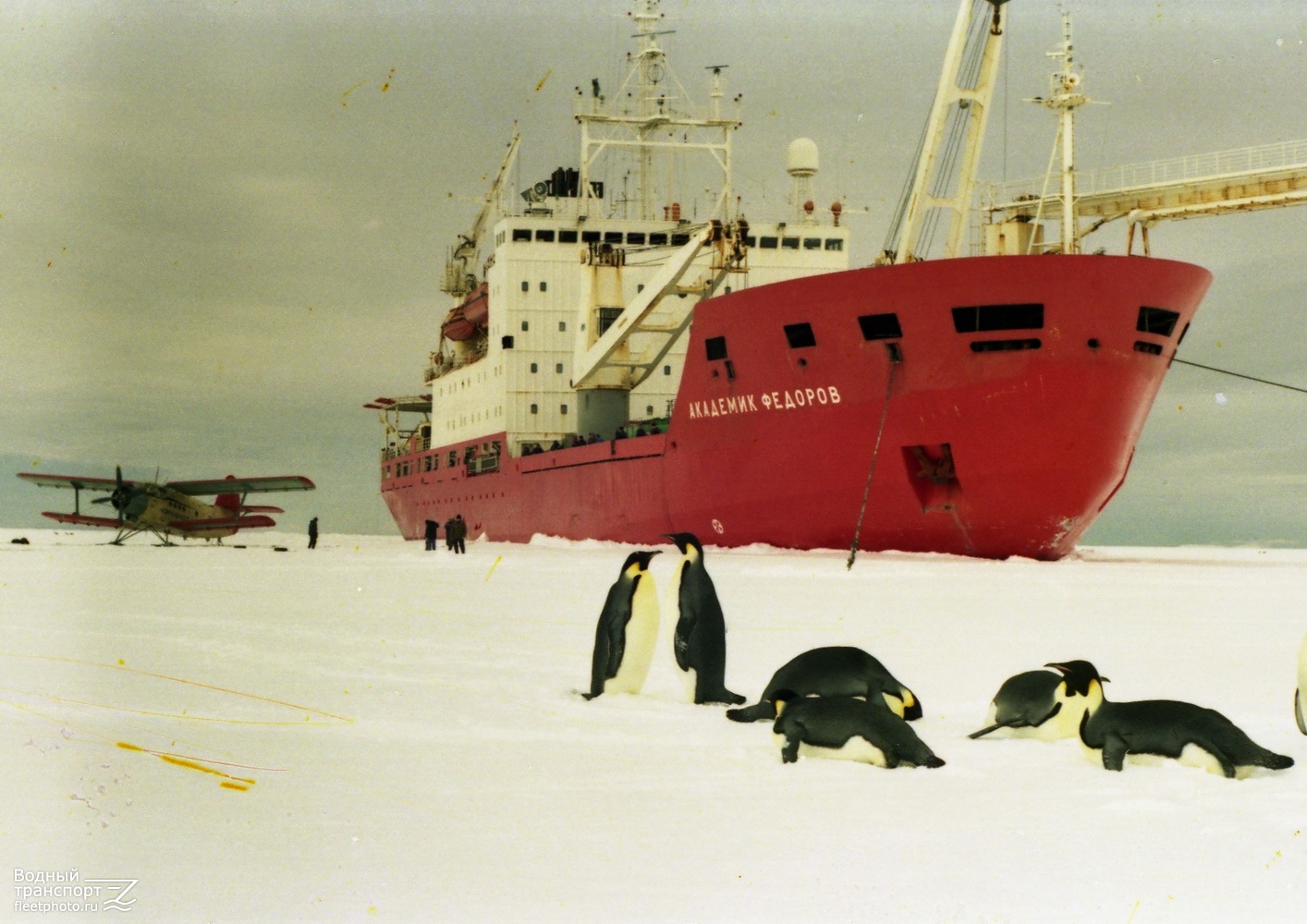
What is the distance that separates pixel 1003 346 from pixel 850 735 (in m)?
12.7

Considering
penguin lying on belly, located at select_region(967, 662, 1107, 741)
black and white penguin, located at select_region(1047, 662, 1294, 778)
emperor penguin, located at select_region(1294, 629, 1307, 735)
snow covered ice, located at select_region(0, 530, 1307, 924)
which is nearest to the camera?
snow covered ice, located at select_region(0, 530, 1307, 924)

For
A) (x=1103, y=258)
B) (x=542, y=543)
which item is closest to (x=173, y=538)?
(x=542, y=543)

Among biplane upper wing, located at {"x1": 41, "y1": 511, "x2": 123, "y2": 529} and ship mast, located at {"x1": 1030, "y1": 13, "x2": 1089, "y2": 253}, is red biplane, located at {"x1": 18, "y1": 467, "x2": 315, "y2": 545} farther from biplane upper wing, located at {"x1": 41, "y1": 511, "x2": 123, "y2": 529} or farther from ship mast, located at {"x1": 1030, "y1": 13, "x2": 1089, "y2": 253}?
ship mast, located at {"x1": 1030, "y1": 13, "x2": 1089, "y2": 253}

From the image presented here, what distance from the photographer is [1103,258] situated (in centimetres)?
1722

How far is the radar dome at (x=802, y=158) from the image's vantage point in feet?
97.2

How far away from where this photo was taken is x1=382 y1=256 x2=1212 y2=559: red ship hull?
1734cm

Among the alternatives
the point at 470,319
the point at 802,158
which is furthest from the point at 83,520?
the point at 802,158

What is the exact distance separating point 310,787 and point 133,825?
732mm

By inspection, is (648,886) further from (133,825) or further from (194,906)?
(133,825)

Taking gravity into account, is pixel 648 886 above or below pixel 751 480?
below

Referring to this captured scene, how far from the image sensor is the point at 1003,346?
1748cm

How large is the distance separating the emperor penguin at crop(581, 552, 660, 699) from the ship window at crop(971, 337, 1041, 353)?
431 inches

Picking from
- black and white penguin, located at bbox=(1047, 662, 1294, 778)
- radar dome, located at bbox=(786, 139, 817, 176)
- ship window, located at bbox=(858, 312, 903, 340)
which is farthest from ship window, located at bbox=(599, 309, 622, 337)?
black and white penguin, located at bbox=(1047, 662, 1294, 778)

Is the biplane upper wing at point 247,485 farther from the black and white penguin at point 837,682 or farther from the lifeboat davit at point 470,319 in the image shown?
the black and white penguin at point 837,682
